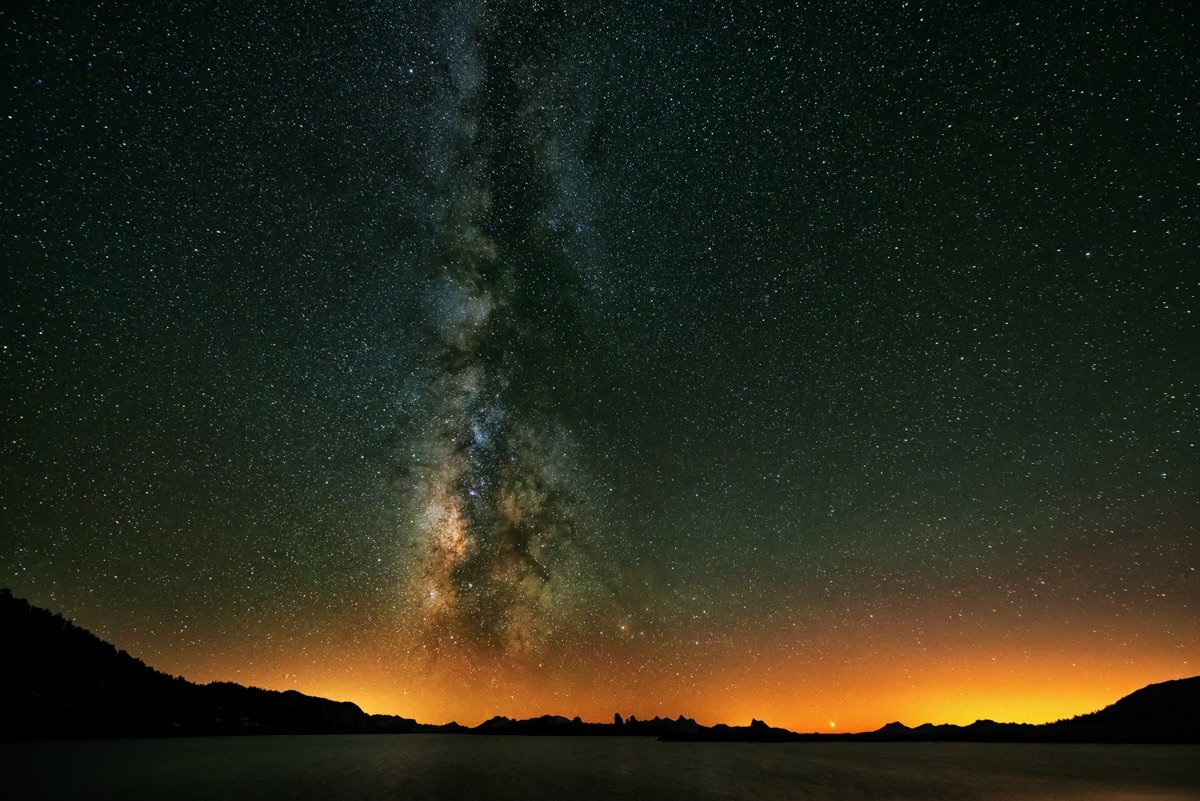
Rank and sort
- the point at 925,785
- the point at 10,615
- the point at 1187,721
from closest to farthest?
the point at 925,785 → the point at 10,615 → the point at 1187,721

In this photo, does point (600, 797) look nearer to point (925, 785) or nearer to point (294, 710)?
point (925, 785)

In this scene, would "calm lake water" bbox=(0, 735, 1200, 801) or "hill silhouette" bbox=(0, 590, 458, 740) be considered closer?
"calm lake water" bbox=(0, 735, 1200, 801)

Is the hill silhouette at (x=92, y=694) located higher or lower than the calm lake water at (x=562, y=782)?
higher

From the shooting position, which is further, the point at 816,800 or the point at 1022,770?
the point at 1022,770

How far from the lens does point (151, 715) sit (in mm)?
106000

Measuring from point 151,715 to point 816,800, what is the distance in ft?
443

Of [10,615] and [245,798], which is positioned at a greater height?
[10,615]

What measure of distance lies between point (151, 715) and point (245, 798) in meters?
121

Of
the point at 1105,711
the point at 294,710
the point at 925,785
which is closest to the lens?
the point at 925,785

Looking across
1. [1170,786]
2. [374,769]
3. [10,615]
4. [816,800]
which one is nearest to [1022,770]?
[1170,786]

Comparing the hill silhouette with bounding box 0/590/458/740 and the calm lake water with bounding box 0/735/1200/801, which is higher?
the hill silhouette with bounding box 0/590/458/740

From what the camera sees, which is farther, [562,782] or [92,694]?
[92,694]

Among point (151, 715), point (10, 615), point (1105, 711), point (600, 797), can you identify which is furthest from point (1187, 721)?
point (10, 615)

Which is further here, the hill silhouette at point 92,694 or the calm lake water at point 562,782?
the hill silhouette at point 92,694
